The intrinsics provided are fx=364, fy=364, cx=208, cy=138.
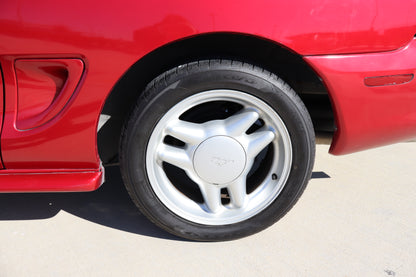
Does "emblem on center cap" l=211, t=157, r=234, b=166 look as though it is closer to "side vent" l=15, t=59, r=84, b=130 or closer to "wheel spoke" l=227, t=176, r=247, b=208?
"wheel spoke" l=227, t=176, r=247, b=208

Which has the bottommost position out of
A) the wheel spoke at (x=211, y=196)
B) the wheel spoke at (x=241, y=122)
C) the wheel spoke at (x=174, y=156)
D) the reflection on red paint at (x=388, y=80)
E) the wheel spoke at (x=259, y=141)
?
the wheel spoke at (x=211, y=196)

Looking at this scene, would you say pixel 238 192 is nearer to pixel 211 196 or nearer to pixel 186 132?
pixel 211 196

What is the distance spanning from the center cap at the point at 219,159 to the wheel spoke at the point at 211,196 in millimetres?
50

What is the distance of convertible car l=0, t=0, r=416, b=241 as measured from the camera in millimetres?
1330

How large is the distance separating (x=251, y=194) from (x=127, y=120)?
648 millimetres

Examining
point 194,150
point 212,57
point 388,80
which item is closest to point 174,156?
point 194,150

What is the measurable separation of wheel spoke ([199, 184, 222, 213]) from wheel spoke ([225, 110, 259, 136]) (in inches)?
10.3

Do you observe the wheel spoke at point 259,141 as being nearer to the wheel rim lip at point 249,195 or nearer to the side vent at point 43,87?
the wheel rim lip at point 249,195

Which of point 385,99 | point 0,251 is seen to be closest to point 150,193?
point 0,251

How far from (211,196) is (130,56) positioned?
0.69 metres

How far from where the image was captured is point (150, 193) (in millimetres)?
1555

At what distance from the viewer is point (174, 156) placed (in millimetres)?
1560

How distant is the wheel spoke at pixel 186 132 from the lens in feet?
4.99

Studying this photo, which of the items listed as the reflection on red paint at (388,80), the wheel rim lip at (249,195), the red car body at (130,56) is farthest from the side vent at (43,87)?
the reflection on red paint at (388,80)
